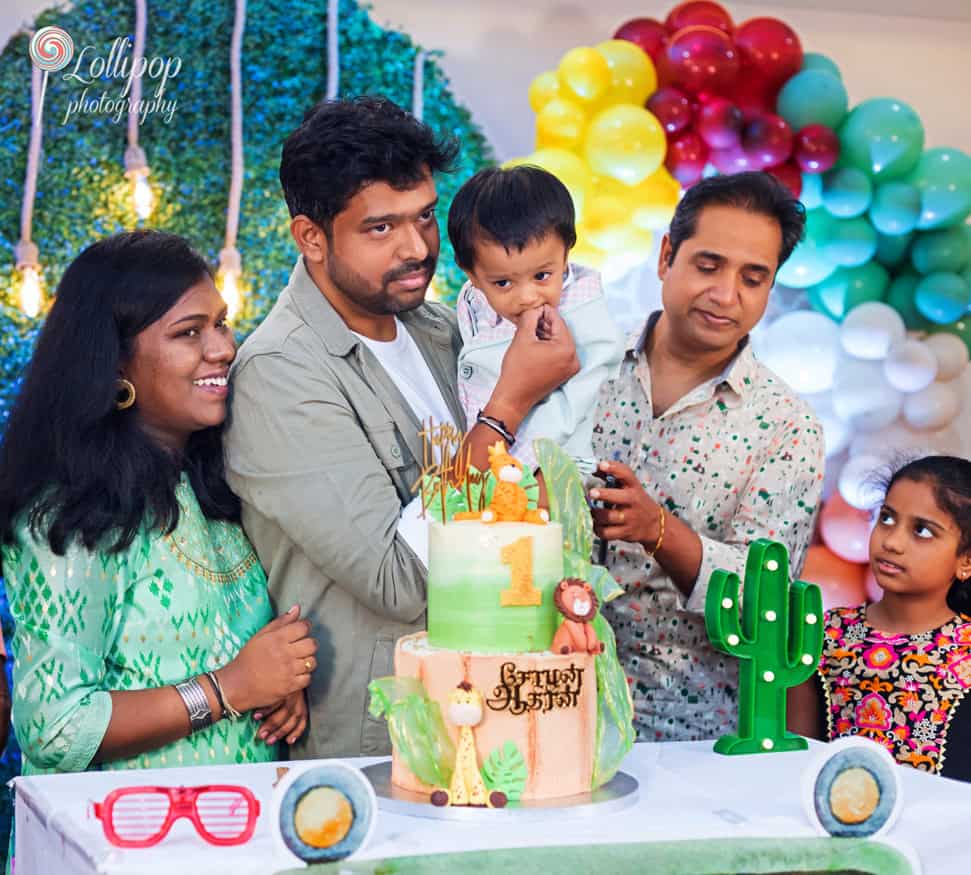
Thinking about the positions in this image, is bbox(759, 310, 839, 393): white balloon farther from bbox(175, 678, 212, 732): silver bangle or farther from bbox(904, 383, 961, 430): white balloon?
bbox(175, 678, 212, 732): silver bangle

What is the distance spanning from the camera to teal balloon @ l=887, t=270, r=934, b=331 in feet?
16.0

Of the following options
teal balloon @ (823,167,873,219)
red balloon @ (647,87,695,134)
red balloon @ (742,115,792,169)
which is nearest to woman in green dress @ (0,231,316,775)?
red balloon @ (647,87,695,134)

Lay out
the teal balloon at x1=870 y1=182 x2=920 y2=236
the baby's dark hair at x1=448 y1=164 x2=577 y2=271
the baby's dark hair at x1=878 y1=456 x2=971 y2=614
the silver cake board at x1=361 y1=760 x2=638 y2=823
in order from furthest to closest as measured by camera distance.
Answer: the teal balloon at x1=870 y1=182 x2=920 y2=236, the baby's dark hair at x1=878 y1=456 x2=971 y2=614, the baby's dark hair at x1=448 y1=164 x2=577 y2=271, the silver cake board at x1=361 y1=760 x2=638 y2=823

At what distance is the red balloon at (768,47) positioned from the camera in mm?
4586

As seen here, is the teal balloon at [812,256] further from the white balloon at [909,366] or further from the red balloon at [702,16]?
the red balloon at [702,16]

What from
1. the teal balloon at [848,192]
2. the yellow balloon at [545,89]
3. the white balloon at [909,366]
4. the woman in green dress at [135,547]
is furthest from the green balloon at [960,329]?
the woman in green dress at [135,547]

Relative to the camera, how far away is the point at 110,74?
458 centimetres

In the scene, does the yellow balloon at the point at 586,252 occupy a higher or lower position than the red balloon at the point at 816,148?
lower

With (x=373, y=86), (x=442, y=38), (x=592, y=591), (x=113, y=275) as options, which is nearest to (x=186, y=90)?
(x=373, y=86)

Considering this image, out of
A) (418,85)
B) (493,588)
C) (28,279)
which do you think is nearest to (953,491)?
(493,588)

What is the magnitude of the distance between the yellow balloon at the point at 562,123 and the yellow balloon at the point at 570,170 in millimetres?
73

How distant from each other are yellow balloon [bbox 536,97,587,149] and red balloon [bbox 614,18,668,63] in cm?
39

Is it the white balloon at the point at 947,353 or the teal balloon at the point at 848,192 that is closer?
the teal balloon at the point at 848,192

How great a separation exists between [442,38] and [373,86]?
0.39 meters
